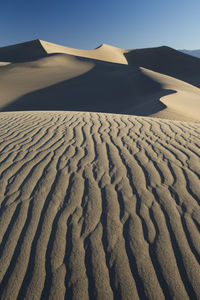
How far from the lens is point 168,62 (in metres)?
43.7

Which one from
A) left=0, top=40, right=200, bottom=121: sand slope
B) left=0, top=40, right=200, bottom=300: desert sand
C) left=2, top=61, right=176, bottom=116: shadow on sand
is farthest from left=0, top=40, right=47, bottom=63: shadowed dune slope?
left=0, top=40, right=200, bottom=300: desert sand

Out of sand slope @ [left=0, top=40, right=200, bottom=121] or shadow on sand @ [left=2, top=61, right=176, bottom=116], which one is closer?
sand slope @ [left=0, top=40, right=200, bottom=121]

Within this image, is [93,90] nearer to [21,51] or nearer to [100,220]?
[100,220]

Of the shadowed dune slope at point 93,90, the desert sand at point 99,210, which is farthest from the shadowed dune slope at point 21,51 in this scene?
the desert sand at point 99,210

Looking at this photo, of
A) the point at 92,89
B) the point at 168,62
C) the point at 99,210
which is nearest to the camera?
the point at 99,210

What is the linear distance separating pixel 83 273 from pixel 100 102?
16.2 m

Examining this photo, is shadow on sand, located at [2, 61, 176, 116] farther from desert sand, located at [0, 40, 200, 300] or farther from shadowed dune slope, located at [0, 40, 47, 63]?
shadowed dune slope, located at [0, 40, 47, 63]

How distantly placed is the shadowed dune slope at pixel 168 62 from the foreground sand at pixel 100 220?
30.2 metres

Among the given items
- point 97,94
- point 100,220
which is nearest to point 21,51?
point 97,94

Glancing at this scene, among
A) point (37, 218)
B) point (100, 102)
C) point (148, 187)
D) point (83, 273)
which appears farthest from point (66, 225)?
point (100, 102)

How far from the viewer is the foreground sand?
2.16m

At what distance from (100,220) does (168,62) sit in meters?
45.1

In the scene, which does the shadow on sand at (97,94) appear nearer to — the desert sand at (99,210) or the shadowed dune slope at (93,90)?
the shadowed dune slope at (93,90)

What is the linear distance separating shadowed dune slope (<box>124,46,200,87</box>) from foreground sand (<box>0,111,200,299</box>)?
3023cm
